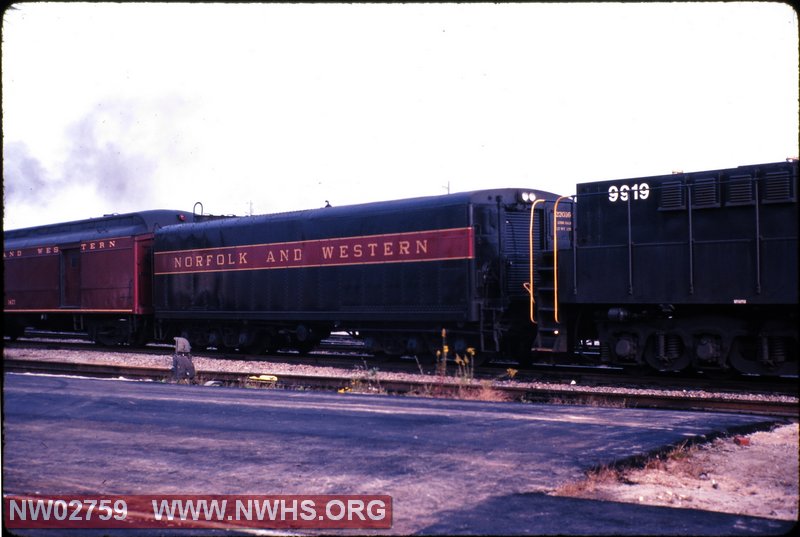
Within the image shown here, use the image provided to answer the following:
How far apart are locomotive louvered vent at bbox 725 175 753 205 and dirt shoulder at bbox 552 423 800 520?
5.82 metres

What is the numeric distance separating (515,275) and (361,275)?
3.80m

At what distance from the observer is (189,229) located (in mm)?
23672

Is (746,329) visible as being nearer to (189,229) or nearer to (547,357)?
(547,357)

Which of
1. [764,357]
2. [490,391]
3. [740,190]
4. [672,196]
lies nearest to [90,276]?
[490,391]

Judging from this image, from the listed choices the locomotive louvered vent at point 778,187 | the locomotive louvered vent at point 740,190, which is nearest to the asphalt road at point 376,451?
the locomotive louvered vent at point 778,187

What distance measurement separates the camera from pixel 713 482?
6.91 metres

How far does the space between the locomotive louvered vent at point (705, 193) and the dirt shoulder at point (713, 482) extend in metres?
6.06

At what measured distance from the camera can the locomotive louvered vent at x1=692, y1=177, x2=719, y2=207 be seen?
44.4ft

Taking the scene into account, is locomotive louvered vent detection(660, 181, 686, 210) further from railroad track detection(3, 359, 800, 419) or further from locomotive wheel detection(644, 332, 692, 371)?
railroad track detection(3, 359, 800, 419)

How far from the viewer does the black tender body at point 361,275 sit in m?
16.9

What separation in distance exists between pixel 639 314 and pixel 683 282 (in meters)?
1.08
